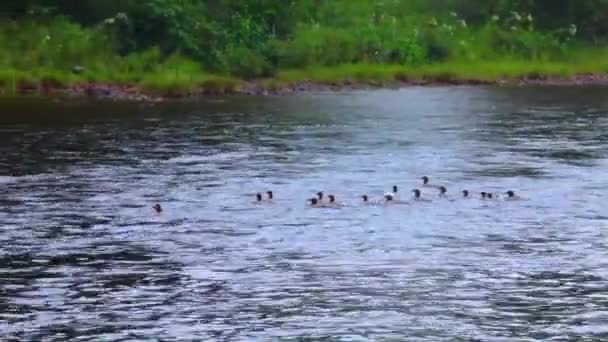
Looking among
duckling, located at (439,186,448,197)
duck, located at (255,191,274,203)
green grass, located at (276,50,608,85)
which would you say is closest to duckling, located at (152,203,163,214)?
duck, located at (255,191,274,203)

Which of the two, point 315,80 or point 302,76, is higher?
point 302,76

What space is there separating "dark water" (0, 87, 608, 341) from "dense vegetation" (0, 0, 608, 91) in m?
13.8

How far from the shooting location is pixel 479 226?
36.8 metres

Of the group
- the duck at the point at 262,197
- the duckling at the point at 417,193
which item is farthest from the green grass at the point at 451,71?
the duck at the point at 262,197

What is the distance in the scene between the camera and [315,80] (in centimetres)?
7988

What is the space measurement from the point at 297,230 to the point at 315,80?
4424 cm

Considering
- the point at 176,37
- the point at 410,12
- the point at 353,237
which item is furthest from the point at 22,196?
→ the point at 410,12

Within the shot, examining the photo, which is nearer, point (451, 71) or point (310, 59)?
point (310, 59)

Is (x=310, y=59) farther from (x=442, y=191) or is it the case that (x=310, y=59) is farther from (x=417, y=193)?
(x=417, y=193)

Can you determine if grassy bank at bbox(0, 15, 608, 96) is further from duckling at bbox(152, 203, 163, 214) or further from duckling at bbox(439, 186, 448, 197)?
duckling at bbox(152, 203, 163, 214)

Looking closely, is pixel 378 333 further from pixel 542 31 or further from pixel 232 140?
pixel 542 31

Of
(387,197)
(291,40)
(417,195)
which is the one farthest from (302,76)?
(387,197)

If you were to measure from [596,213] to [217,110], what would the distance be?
99.6ft

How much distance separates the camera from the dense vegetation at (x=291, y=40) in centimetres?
7656
